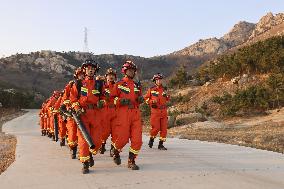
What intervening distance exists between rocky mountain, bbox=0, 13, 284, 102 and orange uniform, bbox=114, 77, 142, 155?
293 feet

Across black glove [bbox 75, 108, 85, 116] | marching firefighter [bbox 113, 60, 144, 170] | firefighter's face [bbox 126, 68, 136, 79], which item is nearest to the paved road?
marching firefighter [bbox 113, 60, 144, 170]

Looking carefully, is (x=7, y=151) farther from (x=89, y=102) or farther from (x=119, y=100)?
(x=119, y=100)

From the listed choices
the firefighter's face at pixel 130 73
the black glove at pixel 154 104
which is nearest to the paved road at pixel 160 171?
the black glove at pixel 154 104

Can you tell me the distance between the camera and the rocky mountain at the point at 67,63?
402 ft

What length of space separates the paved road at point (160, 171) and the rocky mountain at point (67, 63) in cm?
8791

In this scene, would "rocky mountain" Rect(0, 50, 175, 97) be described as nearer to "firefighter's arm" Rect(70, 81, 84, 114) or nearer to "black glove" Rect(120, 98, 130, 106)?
"firefighter's arm" Rect(70, 81, 84, 114)

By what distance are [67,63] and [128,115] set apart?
134 m

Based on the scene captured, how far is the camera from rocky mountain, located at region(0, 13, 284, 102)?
122m

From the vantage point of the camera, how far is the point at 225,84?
42.4m

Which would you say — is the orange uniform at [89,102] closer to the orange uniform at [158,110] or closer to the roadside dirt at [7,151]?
the roadside dirt at [7,151]

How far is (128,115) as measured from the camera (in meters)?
9.05

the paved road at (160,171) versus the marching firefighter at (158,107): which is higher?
the marching firefighter at (158,107)

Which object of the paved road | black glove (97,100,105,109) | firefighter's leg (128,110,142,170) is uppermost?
black glove (97,100,105,109)

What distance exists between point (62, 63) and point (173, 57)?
5694 centimetres
